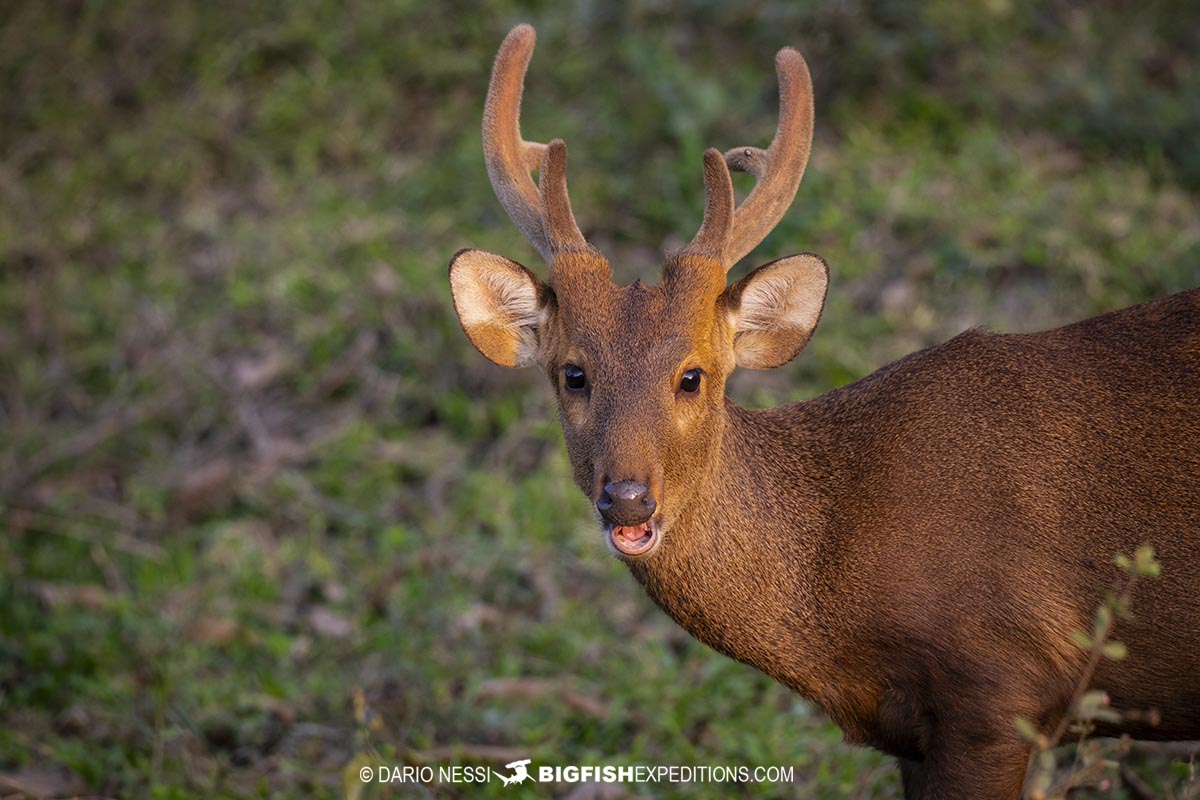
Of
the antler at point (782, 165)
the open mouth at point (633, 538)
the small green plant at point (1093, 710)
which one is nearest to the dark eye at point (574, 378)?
the open mouth at point (633, 538)

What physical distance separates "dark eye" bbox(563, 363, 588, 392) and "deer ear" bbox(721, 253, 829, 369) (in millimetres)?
494

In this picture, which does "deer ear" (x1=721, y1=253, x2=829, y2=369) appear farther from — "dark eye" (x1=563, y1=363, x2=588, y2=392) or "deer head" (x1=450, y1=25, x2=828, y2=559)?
"dark eye" (x1=563, y1=363, x2=588, y2=392)

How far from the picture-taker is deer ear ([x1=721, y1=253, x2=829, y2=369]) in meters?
4.12

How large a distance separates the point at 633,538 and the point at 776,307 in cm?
89

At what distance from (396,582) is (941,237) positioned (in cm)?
316

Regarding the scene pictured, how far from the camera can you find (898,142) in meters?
7.99

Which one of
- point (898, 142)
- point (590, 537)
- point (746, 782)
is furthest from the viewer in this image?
point (898, 142)

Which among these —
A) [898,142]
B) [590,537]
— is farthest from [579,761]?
[898,142]

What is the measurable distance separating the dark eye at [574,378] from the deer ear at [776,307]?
49 cm

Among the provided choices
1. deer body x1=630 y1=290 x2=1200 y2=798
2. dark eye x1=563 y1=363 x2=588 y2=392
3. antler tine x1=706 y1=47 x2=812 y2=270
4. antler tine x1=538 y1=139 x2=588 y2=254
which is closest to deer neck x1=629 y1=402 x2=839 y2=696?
deer body x1=630 y1=290 x2=1200 y2=798

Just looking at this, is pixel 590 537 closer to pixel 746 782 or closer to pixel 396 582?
pixel 396 582

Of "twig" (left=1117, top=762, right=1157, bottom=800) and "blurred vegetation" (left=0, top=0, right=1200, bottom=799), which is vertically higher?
"blurred vegetation" (left=0, top=0, right=1200, bottom=799)

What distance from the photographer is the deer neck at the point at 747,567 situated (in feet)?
13.0

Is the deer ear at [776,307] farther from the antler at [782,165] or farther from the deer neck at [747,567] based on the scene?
the deer neck at [747,567]
